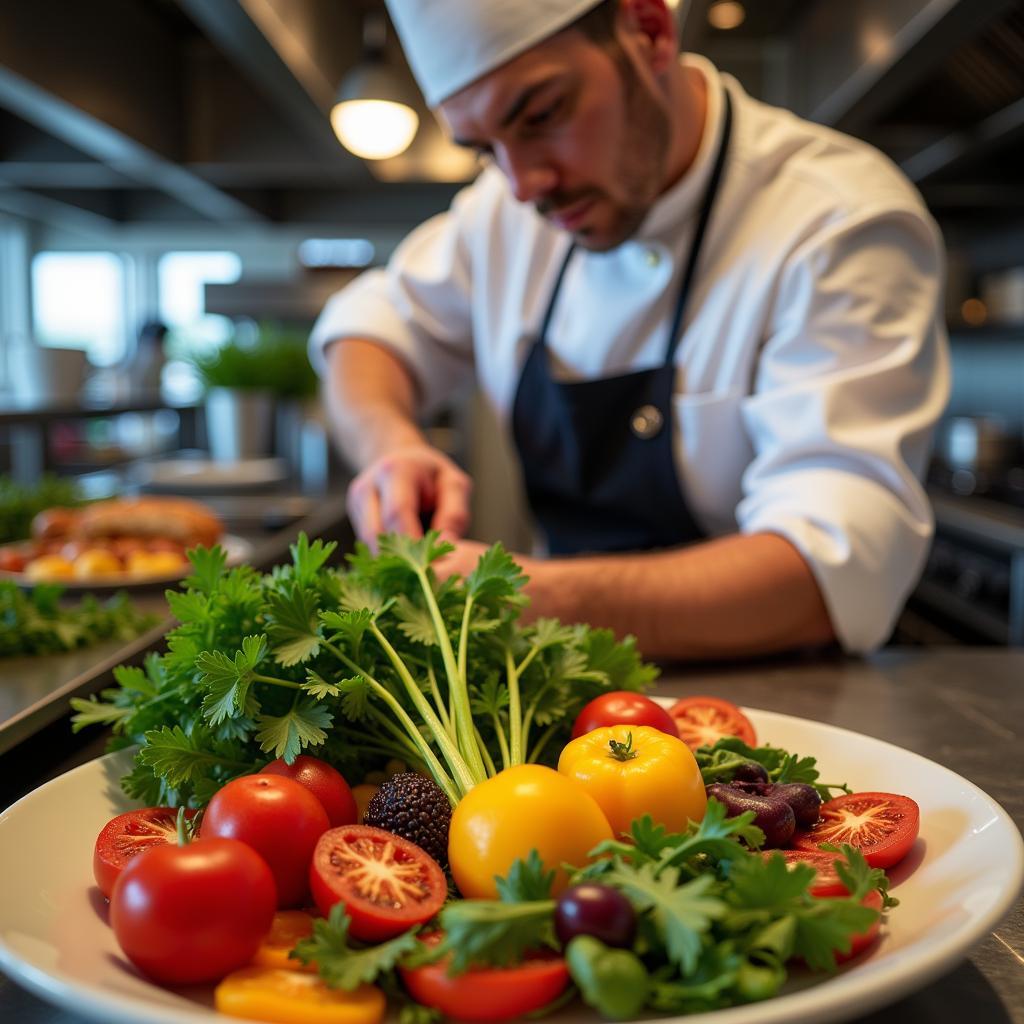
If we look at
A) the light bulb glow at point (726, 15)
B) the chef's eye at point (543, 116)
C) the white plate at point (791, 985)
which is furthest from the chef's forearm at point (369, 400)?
the light bulb glow at point (726, 15)

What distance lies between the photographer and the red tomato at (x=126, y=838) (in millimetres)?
643

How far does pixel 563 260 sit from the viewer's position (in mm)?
1914

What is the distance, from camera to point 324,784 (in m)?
0.72

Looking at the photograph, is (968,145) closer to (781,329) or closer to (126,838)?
(781,329)

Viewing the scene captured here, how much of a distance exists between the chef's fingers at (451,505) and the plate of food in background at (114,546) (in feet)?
1.24

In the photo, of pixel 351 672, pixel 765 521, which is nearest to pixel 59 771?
pixel 351 672

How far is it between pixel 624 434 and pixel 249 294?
3.87m

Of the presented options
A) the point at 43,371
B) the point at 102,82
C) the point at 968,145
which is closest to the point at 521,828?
the point at 43,371

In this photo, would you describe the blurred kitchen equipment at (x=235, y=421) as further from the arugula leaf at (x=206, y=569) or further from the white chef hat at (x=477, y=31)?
the arugula leaf at (x=206, y=569)

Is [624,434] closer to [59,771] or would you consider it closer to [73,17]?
[59,771]

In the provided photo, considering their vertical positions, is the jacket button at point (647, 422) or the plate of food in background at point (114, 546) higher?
the jacket button at point (647, 422)

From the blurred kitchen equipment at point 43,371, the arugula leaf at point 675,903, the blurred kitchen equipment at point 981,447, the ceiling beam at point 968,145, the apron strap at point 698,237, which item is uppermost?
the ceiling beam at point 968,145

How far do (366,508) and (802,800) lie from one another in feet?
2.86

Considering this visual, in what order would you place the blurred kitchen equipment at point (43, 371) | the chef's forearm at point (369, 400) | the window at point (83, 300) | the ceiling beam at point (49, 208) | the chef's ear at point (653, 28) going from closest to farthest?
the chef's ear at point (653, 28) < the chef's forearm at point (369, 400) < the blurred kitchen equipment at point (43, 371) < the ceiling beam at point (49, 208) < the window at point (83, 300)
